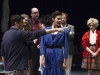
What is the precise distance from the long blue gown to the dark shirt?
3.20 feet

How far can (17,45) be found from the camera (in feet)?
20.7

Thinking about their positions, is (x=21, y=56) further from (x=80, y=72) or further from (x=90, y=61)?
(x=80, y=72)

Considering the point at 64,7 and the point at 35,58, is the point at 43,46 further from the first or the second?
the point at 64,7

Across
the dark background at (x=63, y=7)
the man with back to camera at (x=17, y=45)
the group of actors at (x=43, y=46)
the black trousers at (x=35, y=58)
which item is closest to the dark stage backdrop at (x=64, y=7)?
the dark background at (x=63, y=7)

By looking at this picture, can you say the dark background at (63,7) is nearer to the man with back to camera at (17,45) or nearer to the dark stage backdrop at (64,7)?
the dark stage backdrop at (64,7)

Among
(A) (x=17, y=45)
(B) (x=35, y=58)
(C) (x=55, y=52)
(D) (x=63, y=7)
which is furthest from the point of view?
(D) (x=63, y=7)

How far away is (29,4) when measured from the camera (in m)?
14.9

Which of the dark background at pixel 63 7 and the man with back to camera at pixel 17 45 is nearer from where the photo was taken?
the man with back to camera at pixel 17 45

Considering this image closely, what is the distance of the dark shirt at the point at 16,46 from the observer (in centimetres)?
626

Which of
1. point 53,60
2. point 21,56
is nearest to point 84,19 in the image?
point 53,60

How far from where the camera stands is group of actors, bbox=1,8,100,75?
6301mm

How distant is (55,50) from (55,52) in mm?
39

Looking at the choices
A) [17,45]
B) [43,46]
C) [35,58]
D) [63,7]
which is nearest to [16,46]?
[17,45]

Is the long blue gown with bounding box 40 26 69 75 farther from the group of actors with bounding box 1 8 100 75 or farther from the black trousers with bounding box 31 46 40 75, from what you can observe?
the black trousers with bounding box 31 46 40 75
